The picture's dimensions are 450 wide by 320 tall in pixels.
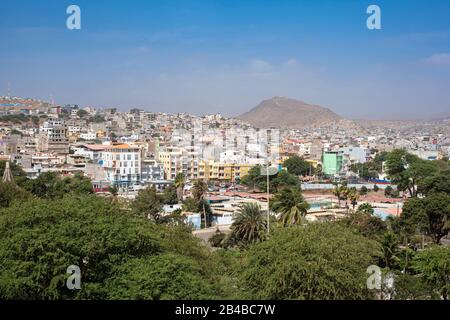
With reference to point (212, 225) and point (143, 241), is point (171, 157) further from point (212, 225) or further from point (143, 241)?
point (143, 241)

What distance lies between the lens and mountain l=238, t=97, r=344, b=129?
6078 inches

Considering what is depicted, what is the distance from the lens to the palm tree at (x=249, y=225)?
55.7 feet

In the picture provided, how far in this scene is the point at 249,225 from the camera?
17062 mm

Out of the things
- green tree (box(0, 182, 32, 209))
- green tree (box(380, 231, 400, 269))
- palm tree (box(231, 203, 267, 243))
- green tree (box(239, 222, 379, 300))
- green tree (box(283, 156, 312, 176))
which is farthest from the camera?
green tree (box(283, 156, 312, 176))

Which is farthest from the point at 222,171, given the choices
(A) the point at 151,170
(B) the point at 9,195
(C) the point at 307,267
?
(C) the point at 307,267

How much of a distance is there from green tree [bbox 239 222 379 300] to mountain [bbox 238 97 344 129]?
458 feet

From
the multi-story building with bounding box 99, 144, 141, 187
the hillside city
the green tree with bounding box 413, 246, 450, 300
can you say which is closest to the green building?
the hillside city

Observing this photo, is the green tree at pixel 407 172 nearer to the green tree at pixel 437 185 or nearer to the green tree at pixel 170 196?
the green tree at pixel 437 185

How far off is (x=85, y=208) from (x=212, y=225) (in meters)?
15.6

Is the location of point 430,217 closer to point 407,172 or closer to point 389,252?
point 389,252

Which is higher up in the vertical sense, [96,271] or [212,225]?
[96,271]

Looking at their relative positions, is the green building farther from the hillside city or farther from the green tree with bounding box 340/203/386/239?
the green tree with bounding box 340/203/386/239

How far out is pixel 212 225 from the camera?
25203 mm
